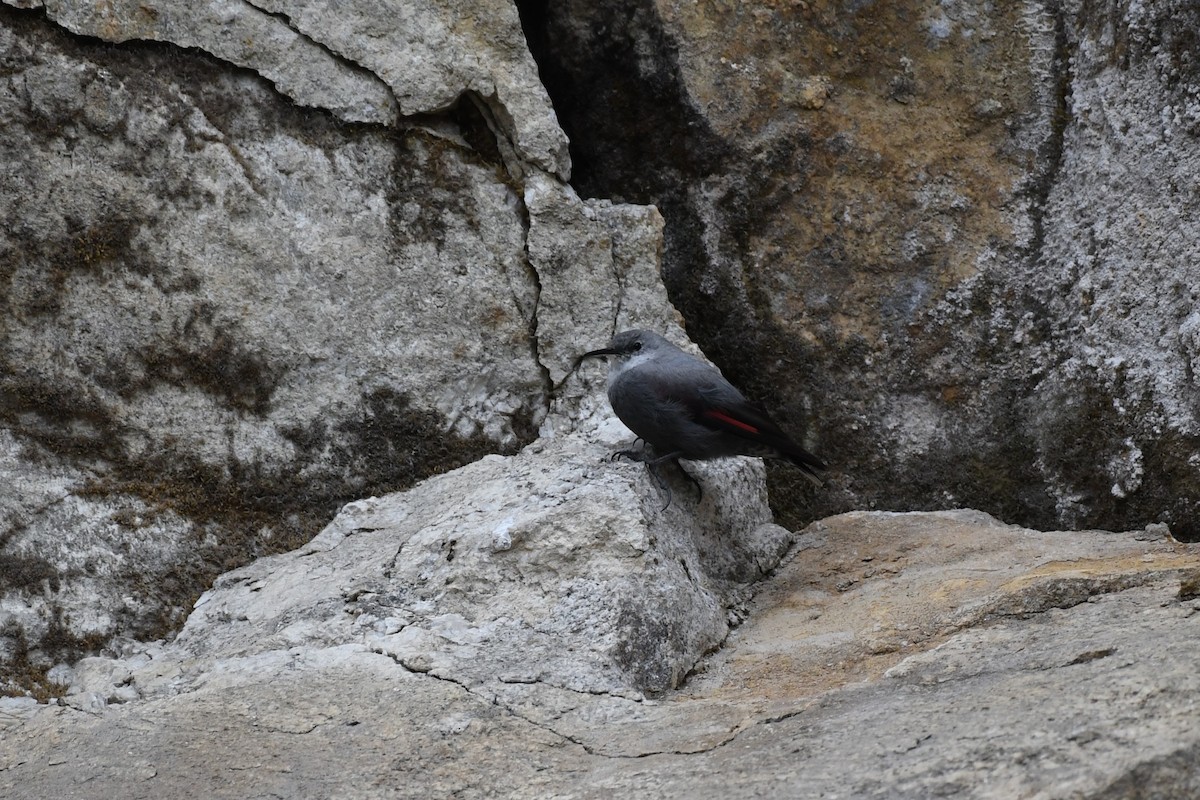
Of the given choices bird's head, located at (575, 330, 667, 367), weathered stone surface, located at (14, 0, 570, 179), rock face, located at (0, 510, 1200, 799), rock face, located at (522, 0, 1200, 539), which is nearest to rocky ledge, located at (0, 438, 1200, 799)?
rock face, located at (0, 510, 1200, 799)

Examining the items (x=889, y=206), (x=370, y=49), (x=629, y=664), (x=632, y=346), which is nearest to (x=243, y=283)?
(x=370, y=49)

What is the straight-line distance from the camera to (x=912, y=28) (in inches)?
200

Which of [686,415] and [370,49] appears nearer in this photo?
[686,415]

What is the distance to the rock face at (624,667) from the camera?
2.38 m

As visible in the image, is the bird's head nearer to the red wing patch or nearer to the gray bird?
the gray bird

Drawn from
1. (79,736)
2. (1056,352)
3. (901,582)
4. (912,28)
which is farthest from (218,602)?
(912,28)

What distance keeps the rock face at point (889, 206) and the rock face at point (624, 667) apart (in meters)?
0.56

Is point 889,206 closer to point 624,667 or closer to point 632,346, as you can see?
point 632,346

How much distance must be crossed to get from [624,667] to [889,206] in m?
2.57

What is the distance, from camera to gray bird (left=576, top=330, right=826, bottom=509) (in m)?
4.14

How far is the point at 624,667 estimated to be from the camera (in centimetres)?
331

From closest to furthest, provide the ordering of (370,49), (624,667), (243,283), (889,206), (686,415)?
(624,667) < (686,415) < (243,283) < (370,49) < (889,206)

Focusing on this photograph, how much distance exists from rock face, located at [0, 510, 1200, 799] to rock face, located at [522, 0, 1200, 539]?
1.83 ft

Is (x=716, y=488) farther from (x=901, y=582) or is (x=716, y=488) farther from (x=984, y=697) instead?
(x=984, y=697)
